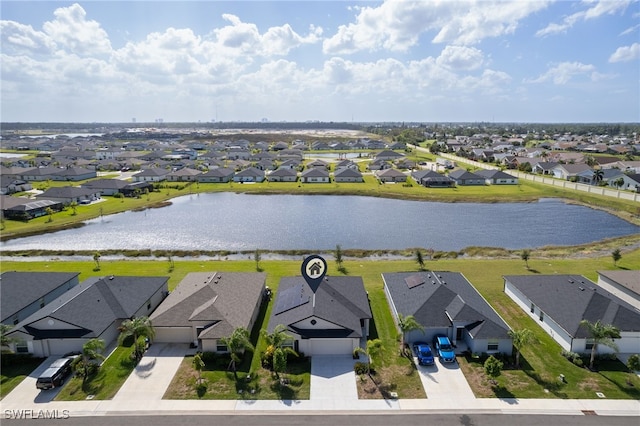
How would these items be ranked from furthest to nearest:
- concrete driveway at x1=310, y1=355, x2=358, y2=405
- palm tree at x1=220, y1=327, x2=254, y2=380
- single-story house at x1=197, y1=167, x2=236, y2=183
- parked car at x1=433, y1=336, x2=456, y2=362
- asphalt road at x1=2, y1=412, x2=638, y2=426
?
single-story house at x1=197, y1=167, x2=236, y2=183 < parked car at x1=433, y1=336, x2=456, y2=362 < palm tree at x1=220, y1=327, x2=254, y2=380 < concrete driveway at x1=310, y1=355, x2=358, y2=405 < asphalt road at x1=2, y1=412, x2=638, y2=426

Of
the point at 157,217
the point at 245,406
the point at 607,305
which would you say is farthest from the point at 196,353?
the point at 157,217

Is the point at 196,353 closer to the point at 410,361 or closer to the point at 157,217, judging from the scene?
the point at 410,361

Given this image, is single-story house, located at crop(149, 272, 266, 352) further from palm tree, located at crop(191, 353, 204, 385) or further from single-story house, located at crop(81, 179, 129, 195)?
single-story house, located at crop(81, 179, 129, 195)

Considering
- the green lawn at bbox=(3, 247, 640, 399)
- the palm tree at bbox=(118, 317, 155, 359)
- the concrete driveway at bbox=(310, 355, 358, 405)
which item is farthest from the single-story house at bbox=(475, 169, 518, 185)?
the palm tree at bbox=(118, 317, 155, 359)

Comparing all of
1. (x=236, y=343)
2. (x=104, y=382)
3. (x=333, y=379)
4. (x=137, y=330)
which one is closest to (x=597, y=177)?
(x=333, y=379)

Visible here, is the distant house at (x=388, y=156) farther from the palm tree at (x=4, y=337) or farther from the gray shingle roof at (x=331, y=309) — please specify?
the palm tree at (x=4, y=337)

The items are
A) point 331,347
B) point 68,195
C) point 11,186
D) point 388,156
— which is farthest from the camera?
point 388,156

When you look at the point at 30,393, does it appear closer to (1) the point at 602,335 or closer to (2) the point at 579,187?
(1) the point at 602,335
